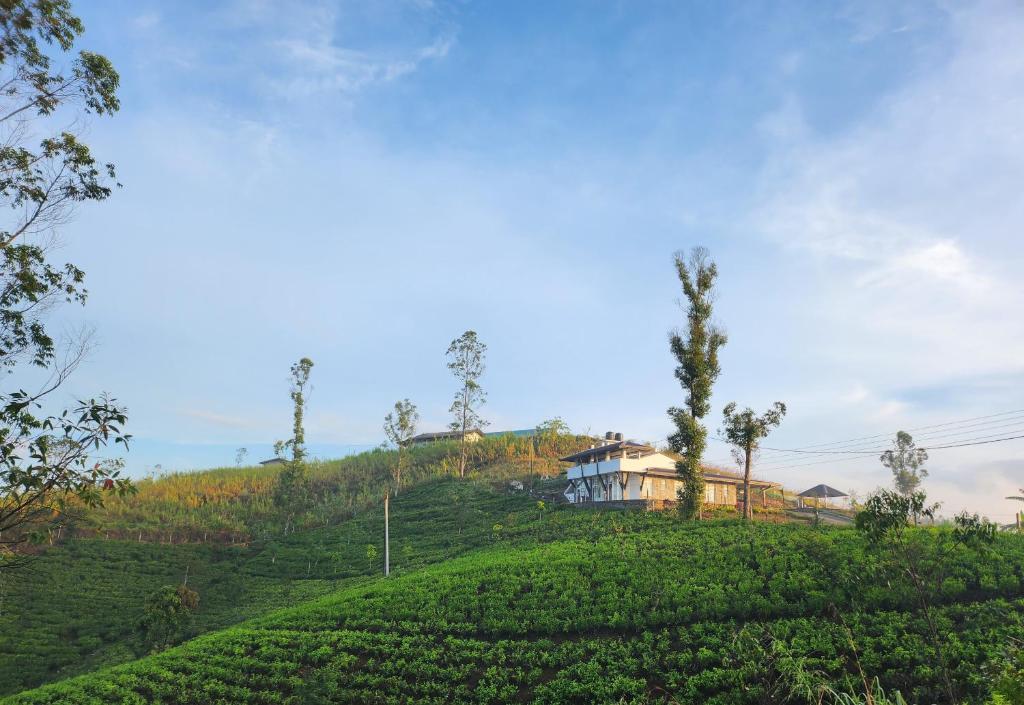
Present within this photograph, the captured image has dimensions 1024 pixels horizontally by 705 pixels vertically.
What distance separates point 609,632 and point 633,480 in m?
27.5

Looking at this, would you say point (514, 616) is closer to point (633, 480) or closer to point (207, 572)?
point (633, 480)

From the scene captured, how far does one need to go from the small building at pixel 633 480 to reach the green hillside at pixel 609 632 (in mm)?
15894

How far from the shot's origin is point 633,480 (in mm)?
50375

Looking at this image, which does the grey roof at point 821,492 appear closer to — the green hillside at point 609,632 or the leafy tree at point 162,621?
the green hillside at point 609,632

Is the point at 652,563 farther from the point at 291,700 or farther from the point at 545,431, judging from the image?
the point at 545,431

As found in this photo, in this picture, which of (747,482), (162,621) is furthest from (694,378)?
(162,621)

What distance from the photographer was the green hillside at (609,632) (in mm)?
18109

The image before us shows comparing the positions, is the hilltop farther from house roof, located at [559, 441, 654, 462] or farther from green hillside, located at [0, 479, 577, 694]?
house roof, located at [559, 441, 654, 462]

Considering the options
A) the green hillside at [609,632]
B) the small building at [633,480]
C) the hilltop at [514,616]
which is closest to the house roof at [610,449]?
the small building at [633,480]

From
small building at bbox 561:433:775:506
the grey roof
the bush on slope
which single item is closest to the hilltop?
the bush on slope

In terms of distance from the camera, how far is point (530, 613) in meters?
25.9

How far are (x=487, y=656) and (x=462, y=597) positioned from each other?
21.5 feet

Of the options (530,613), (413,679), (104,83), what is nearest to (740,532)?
(530,613)

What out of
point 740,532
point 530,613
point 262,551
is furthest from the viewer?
point 262,551
